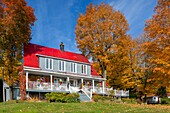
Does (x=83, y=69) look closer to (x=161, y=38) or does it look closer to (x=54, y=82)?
(x=54, y=82)

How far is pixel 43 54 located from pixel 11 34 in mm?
6583

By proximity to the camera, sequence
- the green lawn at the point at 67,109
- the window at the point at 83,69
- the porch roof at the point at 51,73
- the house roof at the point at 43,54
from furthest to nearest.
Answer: the window at the point at 83,69 → the house roof at the point at 43,54 → the porch roof at the point at 51,73 → the green lawn at the point at 67,109

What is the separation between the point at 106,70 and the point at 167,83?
16.5m

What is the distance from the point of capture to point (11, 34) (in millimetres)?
25406

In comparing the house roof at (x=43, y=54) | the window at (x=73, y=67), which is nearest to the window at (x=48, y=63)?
the house roof at (x=43, y=54)

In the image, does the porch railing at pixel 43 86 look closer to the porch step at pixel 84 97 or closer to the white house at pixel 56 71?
the white house at pixel 56 71

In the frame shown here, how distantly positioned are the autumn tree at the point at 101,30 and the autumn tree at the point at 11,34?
1142 cm

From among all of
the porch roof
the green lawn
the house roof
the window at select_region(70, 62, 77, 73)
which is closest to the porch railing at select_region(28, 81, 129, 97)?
the porch roof

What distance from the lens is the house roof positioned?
2947 cm

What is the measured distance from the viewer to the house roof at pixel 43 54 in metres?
29.5

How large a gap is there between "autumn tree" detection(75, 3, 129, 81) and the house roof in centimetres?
185

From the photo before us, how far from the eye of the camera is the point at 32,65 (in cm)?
2891

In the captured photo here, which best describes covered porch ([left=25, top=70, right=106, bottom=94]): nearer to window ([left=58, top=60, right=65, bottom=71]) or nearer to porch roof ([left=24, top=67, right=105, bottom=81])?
porch roof ([left=24, top=67, right=105, bottom=81])

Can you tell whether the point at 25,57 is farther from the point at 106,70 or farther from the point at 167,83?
the point at 167,83
